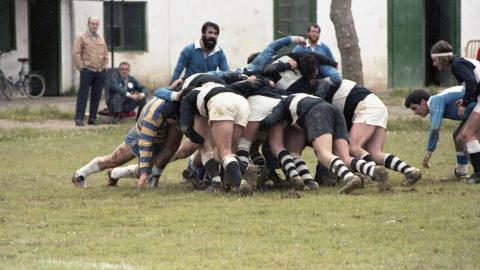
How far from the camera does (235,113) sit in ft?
46.5

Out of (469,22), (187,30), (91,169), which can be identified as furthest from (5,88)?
(91,169)

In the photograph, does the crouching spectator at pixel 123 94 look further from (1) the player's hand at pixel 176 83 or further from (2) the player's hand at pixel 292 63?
(2) the player's hand at pixel 292 63

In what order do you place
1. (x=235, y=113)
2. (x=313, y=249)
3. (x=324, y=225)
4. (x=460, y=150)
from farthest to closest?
(x=460, y=150) < (x=235, y=113) < (x=324, y=225) < (x=313, y=249)

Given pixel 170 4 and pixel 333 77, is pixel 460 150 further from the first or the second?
pixel 170 4

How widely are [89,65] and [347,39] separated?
513 centimetres

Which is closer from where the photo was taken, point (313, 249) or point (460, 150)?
point (313, 249)

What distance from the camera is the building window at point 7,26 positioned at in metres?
30.2

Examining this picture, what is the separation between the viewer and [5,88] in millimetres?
30266

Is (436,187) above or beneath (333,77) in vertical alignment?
beneath

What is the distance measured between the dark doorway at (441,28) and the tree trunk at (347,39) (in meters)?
7.63

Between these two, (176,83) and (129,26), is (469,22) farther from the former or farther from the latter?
(176,83)

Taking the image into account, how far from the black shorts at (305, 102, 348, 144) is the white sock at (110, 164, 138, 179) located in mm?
2251

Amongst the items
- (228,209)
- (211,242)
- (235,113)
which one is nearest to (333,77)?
(235,113)

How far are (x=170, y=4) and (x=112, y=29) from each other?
92.5 inches
